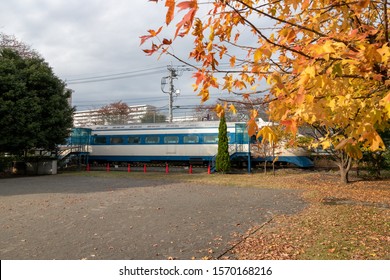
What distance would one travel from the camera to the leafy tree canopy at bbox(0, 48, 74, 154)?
60.3 feet

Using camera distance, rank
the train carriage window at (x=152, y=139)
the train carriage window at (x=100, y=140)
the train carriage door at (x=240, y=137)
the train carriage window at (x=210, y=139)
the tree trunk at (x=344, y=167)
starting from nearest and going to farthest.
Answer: the tree trunk at (x=344, y=167) → the train carriage door at (x=240, y=137) → the train carriage window at (x=210, y=139) → the train carriage window at (x=152, y=139) → the train carriage window at (x=100, y=140)

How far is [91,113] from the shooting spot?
211ft

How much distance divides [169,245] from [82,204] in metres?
5.35

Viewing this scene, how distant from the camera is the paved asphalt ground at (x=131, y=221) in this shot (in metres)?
5.45

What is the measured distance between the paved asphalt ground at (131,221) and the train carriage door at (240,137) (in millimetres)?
10476

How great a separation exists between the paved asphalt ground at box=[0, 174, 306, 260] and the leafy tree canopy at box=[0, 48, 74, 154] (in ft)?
22.2

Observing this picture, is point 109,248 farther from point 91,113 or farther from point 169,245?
point 91,113

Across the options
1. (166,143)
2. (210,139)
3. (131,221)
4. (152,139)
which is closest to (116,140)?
(152,139)

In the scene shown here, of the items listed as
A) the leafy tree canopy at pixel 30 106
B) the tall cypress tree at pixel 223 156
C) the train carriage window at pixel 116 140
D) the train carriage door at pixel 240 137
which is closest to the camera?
the leafy tree canopy at pixel 30 106

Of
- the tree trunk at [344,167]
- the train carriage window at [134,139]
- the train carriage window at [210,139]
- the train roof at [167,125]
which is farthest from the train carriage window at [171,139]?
the tree trunk at [344,167]

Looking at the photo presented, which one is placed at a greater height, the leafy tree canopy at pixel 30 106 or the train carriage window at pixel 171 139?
the leafy tree canopy at pixel 30 106

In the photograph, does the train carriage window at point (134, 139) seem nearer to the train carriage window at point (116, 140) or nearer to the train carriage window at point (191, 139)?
the train carriage window at point (116, 140)

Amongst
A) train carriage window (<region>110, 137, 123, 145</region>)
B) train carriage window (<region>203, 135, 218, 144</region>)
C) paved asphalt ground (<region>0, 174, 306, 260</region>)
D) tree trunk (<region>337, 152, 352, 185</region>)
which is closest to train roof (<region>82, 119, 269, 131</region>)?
train carriage window (<region>203, 135, 218, 144</region>)

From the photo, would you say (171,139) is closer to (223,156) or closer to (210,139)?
(210,139)
